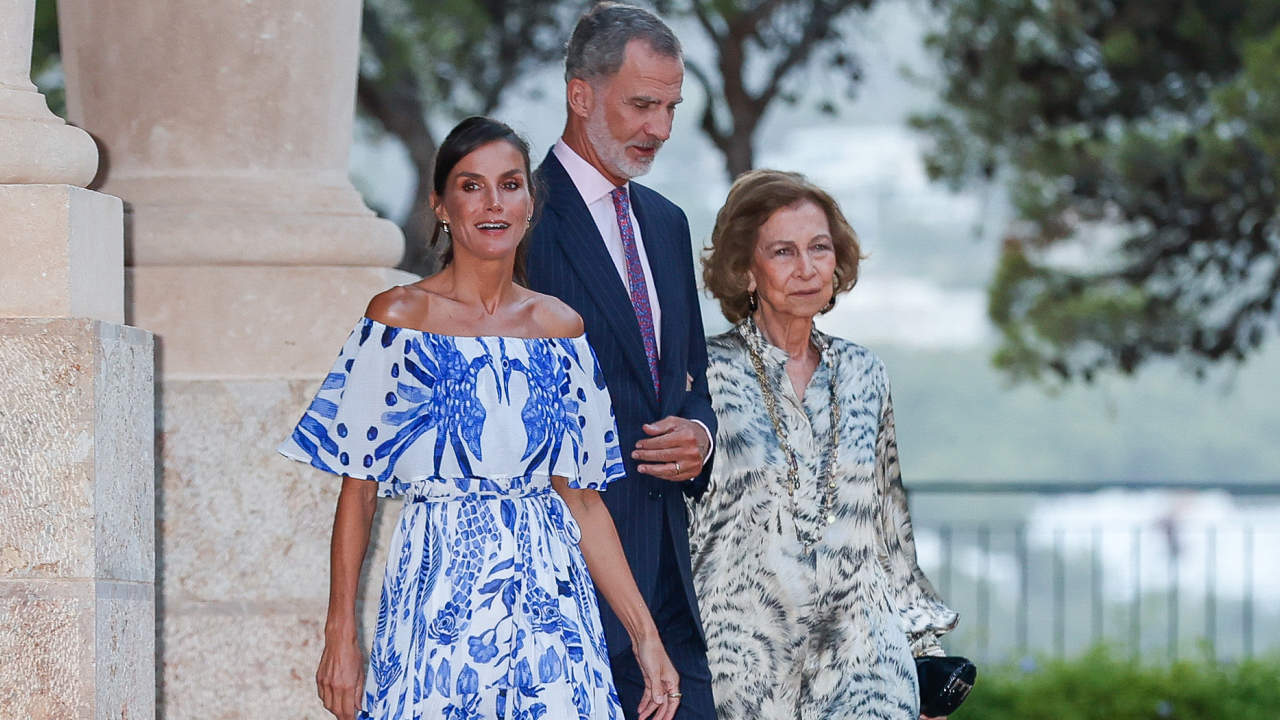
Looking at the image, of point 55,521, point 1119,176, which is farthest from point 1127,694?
point 55,521

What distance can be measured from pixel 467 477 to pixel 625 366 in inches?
25.6

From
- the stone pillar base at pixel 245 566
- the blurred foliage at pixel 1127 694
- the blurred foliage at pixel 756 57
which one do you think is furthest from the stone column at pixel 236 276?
the blurred foliage at pixel 756 57

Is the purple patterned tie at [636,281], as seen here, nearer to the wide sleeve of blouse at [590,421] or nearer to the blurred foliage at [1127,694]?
the wide sleeve of blouse at [590,421]

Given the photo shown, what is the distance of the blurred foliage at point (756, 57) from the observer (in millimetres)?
13148

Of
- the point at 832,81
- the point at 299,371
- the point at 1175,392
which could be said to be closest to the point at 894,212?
the point at 1175,392

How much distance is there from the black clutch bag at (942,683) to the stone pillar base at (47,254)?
182 cm

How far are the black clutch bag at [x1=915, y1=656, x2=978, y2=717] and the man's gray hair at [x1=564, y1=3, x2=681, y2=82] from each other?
4.48 feet

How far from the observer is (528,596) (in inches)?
116

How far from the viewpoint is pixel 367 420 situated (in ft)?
9.88

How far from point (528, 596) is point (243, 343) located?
158 centimetres

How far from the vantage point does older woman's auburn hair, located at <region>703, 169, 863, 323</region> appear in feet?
12.8

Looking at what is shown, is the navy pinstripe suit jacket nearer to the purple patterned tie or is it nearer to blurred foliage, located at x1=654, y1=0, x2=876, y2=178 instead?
the purple patterned tie

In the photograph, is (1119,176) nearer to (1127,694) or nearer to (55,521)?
(1127,694)

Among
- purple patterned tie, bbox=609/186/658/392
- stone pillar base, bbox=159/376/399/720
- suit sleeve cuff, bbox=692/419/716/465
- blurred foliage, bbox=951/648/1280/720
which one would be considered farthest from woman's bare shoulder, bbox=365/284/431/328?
blurred foliage, bbox=951/648/1280/720
